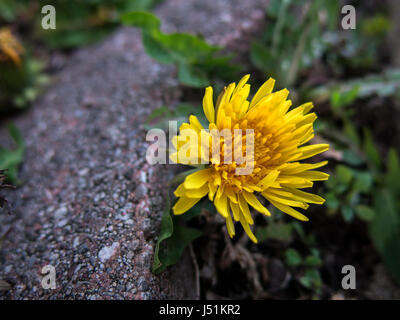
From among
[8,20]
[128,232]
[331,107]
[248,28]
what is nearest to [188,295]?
[128,232]

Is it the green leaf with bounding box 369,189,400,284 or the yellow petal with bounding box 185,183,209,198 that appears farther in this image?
the green leaf with bounding box 369,189,400,284

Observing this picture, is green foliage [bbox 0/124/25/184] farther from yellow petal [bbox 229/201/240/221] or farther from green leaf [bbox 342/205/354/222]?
green leaf [bbox 342/205/354/222]

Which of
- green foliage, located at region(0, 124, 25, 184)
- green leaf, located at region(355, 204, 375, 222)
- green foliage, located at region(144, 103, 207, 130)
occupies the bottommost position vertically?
green leaf, located at region(355, 204, 375, 222)

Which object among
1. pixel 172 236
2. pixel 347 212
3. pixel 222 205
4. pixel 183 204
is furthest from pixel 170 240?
pixel 347 212

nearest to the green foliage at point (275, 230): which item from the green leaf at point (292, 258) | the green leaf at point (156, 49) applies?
the green leaf at point (292, 258)

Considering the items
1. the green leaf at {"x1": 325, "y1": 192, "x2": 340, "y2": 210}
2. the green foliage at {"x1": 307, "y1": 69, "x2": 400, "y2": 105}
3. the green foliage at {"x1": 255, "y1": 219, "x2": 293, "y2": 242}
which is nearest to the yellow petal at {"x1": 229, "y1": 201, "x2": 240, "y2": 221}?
the green foliage at {"x1": 255, "y1": 219, "x2": 293, "y2": 242}

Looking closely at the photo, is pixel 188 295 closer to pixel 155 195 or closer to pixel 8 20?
pixel 155 195
